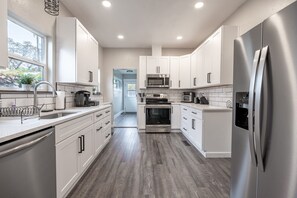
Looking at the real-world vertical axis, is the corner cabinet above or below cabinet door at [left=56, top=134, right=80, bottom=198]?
above

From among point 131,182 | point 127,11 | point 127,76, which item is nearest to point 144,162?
point 131,182

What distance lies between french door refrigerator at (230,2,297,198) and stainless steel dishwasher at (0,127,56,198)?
1.52m

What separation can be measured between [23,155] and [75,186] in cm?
115

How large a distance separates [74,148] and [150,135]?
282 centimetres

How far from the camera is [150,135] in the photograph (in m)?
4.52

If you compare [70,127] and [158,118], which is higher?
[70,127]

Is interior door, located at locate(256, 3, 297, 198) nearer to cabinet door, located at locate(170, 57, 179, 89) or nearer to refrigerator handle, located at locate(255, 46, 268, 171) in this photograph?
refrigerator handle, located at locate(255, 46, 268, 171)

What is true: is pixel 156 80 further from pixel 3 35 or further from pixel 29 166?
pixel 29 166

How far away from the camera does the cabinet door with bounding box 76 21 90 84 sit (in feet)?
9.09

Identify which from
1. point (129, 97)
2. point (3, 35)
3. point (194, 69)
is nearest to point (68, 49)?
point (3, 35)

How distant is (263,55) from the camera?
105cm

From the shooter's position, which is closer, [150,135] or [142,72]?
[150,135]

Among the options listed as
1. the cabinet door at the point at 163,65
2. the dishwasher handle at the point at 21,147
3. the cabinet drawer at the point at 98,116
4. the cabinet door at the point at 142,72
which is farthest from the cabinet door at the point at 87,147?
the cabinet door at the point at 163,65

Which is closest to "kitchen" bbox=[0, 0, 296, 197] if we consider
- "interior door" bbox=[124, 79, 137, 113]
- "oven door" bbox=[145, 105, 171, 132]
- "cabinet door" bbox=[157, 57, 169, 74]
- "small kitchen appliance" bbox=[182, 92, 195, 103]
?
"oven door" bbox=[145, 105, 171, 132]
